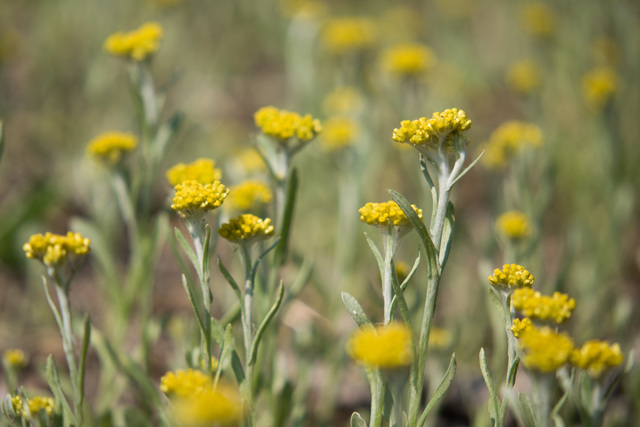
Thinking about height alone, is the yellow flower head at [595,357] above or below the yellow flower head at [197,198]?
below

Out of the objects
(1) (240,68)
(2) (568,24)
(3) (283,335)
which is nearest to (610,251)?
(3) (283,335)

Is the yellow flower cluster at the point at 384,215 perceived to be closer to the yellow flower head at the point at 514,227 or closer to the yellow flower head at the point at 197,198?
the yellow flower head at the point at 197,198

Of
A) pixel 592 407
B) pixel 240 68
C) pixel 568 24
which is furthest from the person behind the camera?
pixel 240 68

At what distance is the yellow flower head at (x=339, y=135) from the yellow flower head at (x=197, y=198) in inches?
50.0

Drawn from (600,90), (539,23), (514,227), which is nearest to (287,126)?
(514,227)

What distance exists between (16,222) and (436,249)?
7.14 feet

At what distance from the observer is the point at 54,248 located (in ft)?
4.05

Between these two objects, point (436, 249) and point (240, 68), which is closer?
point (436, 249)

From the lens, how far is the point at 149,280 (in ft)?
6.22

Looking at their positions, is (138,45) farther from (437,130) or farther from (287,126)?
(437,130)

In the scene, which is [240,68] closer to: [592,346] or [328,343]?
[328,343]

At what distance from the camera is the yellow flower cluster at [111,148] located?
180 centimetres

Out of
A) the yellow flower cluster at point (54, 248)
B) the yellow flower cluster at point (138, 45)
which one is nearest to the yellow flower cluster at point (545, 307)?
the yellow flower cluster at point (54, 248)

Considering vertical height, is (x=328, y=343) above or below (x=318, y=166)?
below
